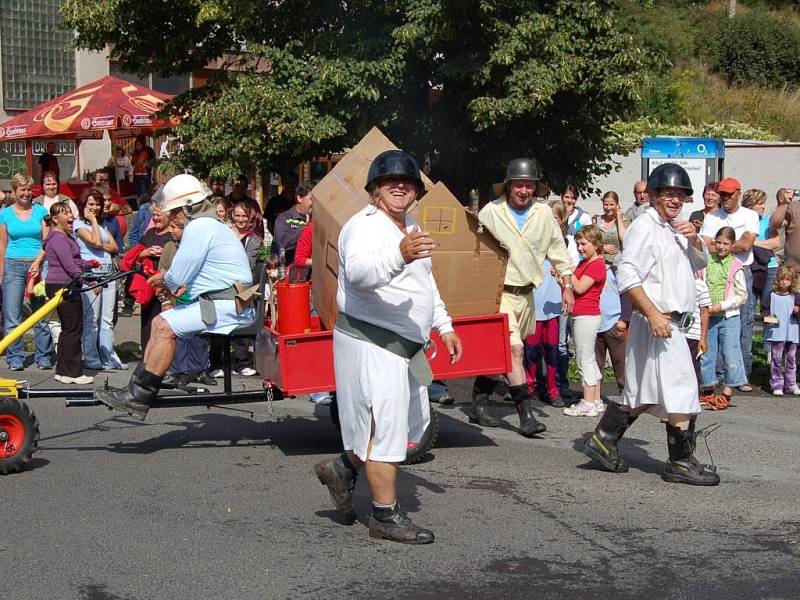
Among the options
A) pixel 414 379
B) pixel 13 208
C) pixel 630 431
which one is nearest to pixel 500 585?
pixel 414 379

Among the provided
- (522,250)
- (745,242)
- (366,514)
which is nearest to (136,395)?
(366,514)

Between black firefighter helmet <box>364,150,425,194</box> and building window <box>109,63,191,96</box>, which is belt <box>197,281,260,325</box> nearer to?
black firefighter helmet <box>364,150,425,194</box>

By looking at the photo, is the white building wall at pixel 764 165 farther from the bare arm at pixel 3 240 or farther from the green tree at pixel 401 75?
the bare arm at pixel 3 240

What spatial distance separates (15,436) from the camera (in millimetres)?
7453

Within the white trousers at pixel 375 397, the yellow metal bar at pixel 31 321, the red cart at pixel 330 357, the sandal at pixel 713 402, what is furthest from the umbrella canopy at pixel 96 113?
the white trousers at pixel 375 397

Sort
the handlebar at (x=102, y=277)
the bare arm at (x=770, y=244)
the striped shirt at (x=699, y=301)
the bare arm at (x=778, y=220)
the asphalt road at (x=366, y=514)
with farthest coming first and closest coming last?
the bare arm at (x=778, y=220), the bare arm at (x=770, y=244), the striped shirt at (x=699, y=301), the handlebar at (x=102, y=277), the asphalt road at (x=366, y=514)

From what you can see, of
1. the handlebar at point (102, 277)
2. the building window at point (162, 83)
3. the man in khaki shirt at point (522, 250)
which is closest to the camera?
the handlebar at point (102, 277)

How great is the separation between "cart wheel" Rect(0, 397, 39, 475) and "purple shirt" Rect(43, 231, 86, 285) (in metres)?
4.04

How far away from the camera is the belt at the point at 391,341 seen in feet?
19.9

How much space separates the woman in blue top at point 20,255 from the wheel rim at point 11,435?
15.6 feet

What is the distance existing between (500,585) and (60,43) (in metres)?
21.5

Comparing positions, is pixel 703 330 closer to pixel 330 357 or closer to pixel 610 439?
pixel 610 439

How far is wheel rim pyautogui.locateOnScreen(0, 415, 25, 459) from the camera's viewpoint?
740 centimetres

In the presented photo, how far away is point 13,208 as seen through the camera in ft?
41.2
